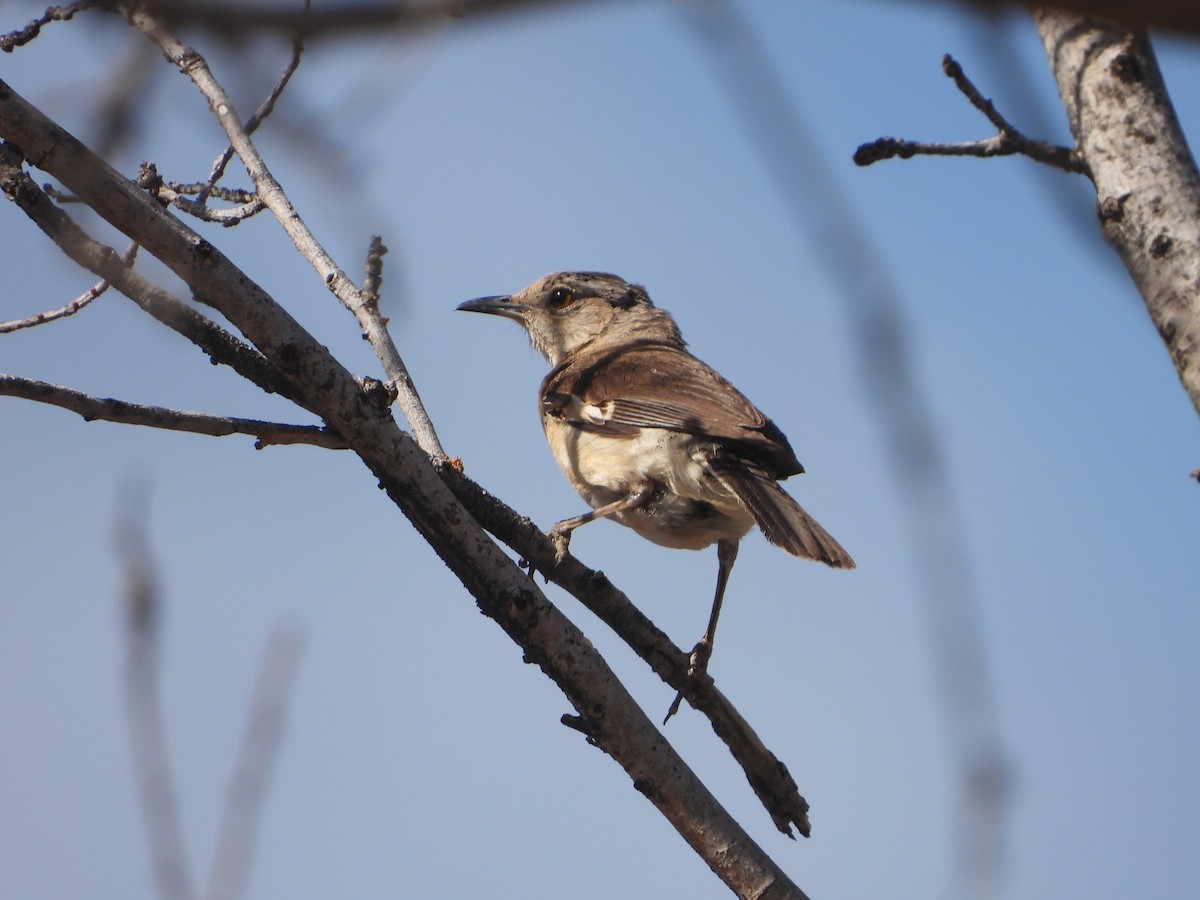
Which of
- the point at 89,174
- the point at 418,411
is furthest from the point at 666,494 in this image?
the point at 89,174

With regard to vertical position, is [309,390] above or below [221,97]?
below

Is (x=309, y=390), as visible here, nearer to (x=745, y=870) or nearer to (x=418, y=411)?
(x=418, y=411)

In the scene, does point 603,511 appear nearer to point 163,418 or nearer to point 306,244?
point 306,244

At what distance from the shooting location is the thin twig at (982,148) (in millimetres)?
2691

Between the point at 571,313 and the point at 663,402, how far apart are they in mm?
2378

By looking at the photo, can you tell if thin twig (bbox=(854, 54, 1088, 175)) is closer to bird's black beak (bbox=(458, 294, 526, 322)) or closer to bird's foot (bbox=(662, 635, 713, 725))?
bird's foot (bbox=(662, 635, 713, 725))

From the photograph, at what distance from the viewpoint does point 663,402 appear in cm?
569

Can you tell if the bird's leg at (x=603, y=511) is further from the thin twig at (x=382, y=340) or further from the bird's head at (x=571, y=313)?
the bird's head at (x=571, y=313)

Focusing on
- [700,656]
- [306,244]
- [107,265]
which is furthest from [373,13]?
[700,656]

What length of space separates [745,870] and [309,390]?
1613 mm

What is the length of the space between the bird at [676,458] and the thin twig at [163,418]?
153 cm

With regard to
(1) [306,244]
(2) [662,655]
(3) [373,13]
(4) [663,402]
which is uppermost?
(1) [306,244]

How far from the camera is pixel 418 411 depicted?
13.2 ft

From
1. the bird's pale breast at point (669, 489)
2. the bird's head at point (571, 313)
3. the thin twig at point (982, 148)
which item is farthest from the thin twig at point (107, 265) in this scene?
the bird's head at point (571, 313)
